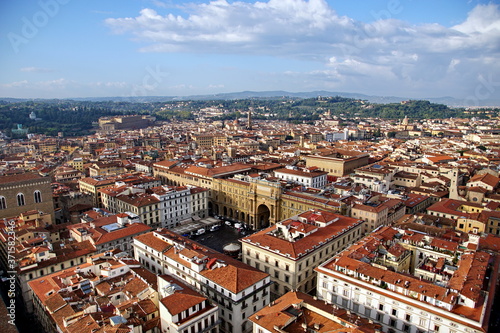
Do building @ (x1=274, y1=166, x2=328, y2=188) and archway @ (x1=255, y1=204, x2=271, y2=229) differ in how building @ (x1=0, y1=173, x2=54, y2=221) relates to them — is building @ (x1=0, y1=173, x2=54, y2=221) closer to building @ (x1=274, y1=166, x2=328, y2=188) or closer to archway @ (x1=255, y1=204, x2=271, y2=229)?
archway @ (x1=255, y1=204, x2=271, y2=229)

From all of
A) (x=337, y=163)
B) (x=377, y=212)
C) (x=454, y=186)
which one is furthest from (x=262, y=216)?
(x=454, y=186)

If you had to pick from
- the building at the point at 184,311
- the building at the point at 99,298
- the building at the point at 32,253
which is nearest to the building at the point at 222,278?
the building at the point at 184,311

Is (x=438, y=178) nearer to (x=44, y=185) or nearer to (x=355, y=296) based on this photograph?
(x=355, y=296)

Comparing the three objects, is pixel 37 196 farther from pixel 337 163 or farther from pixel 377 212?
pixel 337 163

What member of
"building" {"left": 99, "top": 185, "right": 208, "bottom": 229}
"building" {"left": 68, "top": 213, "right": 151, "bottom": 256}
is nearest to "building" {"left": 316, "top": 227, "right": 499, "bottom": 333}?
"building" {"left": 68, "top": 213, "right": 151, "bottom": 256}

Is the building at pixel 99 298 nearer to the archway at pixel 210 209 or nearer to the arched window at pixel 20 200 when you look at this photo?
the arched window at pixel 20 200

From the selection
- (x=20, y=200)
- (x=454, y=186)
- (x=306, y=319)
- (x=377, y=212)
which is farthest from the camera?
(x=454, y=186)
